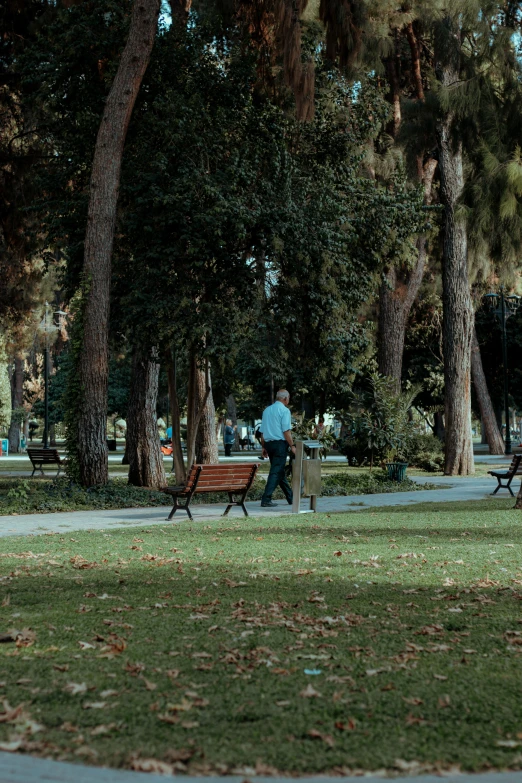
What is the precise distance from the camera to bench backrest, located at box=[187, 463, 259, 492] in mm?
13961

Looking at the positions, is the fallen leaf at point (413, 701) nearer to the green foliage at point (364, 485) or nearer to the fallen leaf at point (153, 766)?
the fallen leaf at point (153, 766)

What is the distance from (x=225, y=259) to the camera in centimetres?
1870

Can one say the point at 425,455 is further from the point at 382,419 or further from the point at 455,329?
the point at 455,329

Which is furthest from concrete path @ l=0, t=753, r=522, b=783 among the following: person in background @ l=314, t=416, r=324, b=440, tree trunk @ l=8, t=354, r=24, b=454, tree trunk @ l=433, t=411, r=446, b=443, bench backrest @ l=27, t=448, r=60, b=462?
tree trunk @ l=8, t=354, r=24, b=454

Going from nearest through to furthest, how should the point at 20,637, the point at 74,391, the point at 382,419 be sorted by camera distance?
the point at 20,637 < the point at 74,391 < the point at 382,419

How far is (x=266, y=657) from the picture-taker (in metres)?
5.59

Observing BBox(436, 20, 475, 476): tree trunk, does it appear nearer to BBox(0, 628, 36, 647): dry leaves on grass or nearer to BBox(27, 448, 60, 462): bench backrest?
BBox(27, 448, 60, 462): bench backrest

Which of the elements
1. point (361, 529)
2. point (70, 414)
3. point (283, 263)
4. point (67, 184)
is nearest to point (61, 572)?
point (361, 529)

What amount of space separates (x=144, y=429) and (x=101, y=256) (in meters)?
4.44

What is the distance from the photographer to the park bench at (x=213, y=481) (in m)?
14.0

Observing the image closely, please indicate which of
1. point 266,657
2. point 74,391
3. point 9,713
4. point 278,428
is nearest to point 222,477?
point 278,428

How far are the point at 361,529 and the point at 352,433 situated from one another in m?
13.9

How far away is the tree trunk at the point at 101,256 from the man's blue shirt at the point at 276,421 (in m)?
4.38

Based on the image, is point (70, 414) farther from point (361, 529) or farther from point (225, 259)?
point (361, 529)
